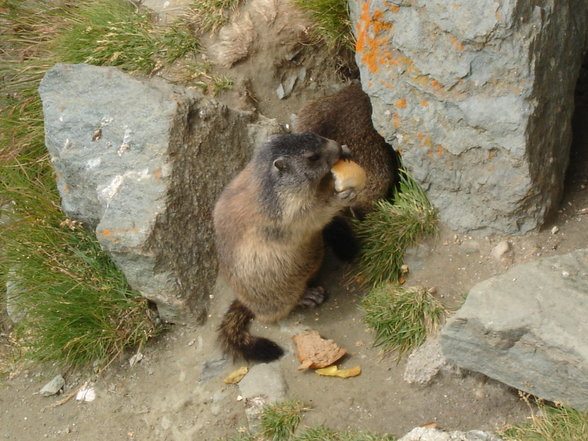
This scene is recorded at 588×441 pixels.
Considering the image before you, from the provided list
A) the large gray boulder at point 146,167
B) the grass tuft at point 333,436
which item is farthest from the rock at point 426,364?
the large gray boulder at point 146,167

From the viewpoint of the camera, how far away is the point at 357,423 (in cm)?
539

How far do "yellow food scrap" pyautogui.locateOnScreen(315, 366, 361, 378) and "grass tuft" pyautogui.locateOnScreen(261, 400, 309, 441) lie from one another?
37 cm

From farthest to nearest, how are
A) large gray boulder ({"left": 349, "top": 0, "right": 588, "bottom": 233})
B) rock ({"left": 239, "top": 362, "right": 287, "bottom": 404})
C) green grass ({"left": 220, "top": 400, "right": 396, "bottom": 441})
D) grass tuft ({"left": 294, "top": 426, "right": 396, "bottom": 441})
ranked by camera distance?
rock ({"left": 239, "top": 362, "right": 287, "bottom": 404}) → green grass ({"left": 220, "top": 400, "right": 396, "bottom": 441}) → grass tuft ({"left": 294, "top": 426, "right": 396, "bottom": 441}) → large gray boulder ({"left": 349, "top": 0, "right": 588, "bottom": 233})

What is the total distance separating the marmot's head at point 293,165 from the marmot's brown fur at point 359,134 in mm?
785

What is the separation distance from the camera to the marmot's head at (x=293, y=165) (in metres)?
5.77

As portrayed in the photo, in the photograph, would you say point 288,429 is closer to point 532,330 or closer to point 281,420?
point 281,420

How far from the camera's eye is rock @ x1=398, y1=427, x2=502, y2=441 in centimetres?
452

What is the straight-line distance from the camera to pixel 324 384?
19.0 feet

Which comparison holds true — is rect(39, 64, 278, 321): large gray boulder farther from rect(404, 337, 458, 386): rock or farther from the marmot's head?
rect(404, 337, 458, 386): rock

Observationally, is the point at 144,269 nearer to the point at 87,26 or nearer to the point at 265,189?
the point at 265,189

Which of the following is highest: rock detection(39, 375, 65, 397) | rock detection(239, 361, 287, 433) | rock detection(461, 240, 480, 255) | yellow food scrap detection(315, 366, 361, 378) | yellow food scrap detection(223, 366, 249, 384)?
rock detection(461, 240, 480, 255)

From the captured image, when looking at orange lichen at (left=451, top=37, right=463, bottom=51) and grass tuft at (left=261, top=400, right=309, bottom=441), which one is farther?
grass tuft at (left=261, top=400, right=309, bottom=441)

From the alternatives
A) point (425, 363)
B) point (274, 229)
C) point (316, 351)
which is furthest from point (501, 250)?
point (274, 229)

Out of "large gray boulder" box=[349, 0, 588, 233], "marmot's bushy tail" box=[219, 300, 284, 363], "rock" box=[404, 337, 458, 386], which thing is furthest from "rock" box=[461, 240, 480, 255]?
"marmot's bushy tail" box=[219, 300, 284, 363]
